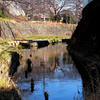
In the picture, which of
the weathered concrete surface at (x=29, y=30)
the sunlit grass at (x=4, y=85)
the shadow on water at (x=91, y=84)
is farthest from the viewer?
the weathered concrete surface at (x=29, y=30)

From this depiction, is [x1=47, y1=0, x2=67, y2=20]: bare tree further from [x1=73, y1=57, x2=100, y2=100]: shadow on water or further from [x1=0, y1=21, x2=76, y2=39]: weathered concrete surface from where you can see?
[x1=73, y1=57, x2=100, y2=100]: shadow on water

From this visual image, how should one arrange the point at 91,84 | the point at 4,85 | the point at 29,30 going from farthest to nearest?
the point at 29,30 → the point at 91,84 → the point at 4,85

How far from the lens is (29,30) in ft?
166

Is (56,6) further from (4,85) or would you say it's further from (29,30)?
(4,85)

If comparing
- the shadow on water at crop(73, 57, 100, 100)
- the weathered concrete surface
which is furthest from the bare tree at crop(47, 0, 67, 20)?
the shadow on water at crop(73, 57, 100, 100)

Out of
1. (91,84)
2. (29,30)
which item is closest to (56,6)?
(29,30)

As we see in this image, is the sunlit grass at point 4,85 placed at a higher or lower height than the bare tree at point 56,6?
lower

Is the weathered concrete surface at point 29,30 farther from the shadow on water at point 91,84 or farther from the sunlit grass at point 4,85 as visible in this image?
the sunlit grass at point 4,85

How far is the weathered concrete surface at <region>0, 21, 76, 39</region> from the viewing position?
38.3 m

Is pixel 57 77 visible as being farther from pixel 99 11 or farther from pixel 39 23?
pixel 39 23

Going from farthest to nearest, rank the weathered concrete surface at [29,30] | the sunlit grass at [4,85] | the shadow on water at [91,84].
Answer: the weathered concrete surface at [29,30]
the sunlit grass at [4,85]
the shadow on water at [91,84]

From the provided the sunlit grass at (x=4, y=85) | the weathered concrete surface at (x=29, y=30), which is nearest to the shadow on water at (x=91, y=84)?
the sunlit grass at (x=4, y=85)

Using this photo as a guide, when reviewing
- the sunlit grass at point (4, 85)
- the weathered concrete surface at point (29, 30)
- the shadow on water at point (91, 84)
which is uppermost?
the weathered concrete surface at point (29, 30)

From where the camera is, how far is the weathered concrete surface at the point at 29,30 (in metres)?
38.3
